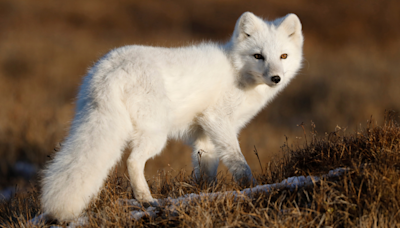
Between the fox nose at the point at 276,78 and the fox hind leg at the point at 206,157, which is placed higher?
the fox nose at the point at 276,78

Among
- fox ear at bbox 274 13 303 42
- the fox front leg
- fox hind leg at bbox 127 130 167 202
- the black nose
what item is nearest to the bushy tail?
fox hind leg at bbox 127 130 167 202

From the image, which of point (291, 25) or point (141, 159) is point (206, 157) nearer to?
point (141, 159)

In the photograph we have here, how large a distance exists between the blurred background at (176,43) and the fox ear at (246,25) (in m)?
4.18

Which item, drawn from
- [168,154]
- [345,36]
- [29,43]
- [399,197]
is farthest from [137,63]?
[345,36]

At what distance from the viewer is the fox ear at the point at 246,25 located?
419 centimetres

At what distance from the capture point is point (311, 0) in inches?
646

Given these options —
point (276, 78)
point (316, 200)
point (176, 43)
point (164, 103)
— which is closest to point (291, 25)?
point (276, 78)

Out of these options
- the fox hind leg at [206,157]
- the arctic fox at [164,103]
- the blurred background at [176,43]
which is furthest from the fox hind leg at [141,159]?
the blurred background at [176,43]

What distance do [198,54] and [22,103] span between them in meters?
8.20

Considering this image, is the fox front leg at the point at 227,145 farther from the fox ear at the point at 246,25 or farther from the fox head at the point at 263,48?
the fox ear at the point at 246,25

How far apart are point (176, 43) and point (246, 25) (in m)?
7.15

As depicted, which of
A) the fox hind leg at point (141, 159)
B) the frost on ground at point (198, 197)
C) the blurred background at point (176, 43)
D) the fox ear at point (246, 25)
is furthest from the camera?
the blurred background at point (176, 43)

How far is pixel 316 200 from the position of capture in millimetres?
2412

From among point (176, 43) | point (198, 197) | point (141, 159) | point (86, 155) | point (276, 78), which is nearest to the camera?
point (86, 155)
